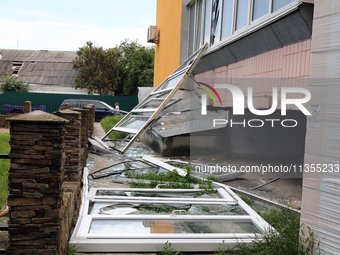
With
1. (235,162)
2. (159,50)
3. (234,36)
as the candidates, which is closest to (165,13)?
(159,50)

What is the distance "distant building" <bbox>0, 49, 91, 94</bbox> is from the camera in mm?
36375

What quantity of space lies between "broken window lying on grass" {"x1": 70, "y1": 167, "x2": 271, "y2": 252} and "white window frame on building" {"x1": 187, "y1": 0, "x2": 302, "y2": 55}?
297cm

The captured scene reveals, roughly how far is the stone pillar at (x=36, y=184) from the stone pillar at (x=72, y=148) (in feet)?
5.49

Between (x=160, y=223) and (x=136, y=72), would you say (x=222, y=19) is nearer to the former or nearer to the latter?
(x=160, y=223)

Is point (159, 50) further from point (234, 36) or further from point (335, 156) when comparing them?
point (335, 156)

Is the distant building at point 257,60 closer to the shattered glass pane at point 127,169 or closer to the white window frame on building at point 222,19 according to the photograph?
the white window frame on building at point 222,19

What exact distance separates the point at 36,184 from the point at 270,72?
461 centimetres

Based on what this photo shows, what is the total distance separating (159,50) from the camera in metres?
15.6

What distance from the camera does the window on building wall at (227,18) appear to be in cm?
734

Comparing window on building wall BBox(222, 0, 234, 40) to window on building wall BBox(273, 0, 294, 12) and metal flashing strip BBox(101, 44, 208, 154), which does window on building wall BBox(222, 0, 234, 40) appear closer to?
metal flashing strip BBox(101, 44, 208, 154)

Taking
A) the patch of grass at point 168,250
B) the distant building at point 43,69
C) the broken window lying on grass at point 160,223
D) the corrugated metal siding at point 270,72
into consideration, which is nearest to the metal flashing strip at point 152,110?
the corrugated metal siding at point 270,72

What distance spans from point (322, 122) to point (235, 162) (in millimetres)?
4560

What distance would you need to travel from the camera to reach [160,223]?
3.14 m

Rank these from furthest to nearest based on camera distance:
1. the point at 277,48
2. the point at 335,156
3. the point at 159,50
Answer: the point at 159,50
the point at 277,48
the point at 335,156
